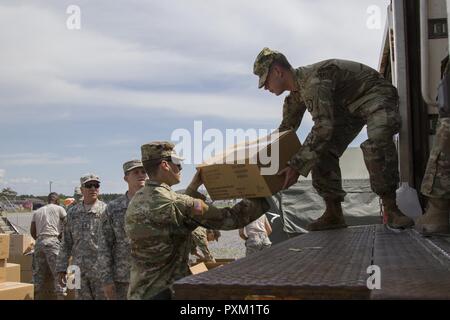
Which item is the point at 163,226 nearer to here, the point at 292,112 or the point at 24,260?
the point at 292,112

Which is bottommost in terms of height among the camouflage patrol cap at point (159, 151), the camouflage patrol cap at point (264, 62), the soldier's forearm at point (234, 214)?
the soldier's forearm at point (234, 214)

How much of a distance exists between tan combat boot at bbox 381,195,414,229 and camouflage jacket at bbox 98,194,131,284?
2158 millimetres

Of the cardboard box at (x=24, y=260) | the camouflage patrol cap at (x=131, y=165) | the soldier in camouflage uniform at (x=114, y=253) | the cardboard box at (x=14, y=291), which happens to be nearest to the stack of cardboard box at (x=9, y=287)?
the cardboard box at (x=14, y=291)

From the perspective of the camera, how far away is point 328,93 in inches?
132

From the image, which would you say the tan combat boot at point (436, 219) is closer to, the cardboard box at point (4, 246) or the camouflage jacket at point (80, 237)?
the camouflage jacket at point (80, 237)

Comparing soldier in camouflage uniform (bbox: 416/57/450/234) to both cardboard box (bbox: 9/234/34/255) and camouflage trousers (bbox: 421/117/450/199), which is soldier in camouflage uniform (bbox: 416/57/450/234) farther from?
cardboard box (bbox: 9/234/34/255)

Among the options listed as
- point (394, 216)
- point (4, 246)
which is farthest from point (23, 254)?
point (394, 216)

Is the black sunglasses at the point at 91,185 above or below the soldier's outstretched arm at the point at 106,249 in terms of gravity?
above

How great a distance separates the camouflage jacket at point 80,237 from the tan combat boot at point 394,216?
3.24 m

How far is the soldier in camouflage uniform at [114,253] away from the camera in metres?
4.43

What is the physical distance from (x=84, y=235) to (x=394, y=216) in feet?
11.8

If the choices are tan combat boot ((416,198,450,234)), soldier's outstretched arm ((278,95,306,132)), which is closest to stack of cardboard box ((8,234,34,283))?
soldier's outstretched arm ((278,95,306,132))
